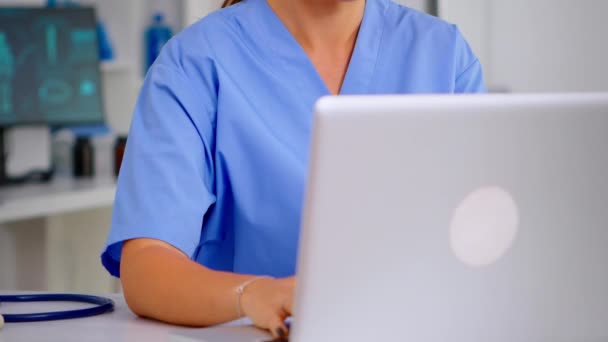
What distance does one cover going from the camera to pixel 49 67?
3113mm

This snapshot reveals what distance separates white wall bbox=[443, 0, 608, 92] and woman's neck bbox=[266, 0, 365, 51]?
4.69 feet

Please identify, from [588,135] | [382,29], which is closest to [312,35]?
[382,29]

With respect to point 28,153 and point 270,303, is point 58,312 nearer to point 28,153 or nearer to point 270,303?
point 270,303

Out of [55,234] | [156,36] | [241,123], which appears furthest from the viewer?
[156,36]

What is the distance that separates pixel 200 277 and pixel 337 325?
0.96 feet

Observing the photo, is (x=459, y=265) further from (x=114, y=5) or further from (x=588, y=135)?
(x=114, y=5)

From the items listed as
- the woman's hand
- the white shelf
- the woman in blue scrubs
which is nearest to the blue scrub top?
the woman in blue scrubs

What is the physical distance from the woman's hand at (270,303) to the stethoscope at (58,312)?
0.81 feet

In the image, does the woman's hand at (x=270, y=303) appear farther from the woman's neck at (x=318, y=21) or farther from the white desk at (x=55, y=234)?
the white desk at (x=55, y=234)

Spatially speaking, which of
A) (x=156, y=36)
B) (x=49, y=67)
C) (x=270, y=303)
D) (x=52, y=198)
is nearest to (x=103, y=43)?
(x=156, y=36)

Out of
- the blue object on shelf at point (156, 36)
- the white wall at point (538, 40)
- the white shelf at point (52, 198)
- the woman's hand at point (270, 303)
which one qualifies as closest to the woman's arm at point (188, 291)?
the woman's hand at point (270, 303)

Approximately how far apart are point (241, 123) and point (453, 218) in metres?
0.51

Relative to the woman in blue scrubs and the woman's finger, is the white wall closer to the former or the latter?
the woman in blue scrubs

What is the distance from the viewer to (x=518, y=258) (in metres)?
0.82
